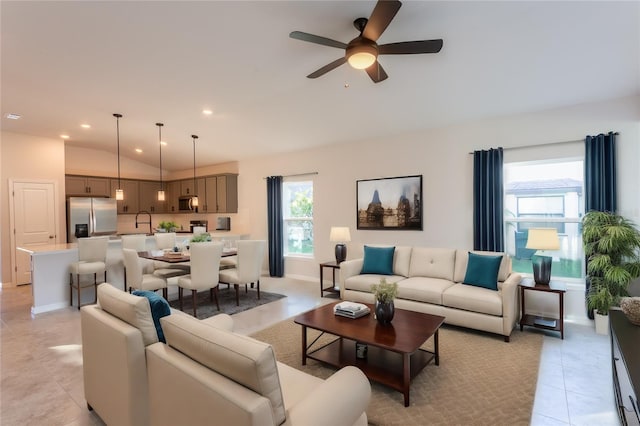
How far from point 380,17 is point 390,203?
11.6ft

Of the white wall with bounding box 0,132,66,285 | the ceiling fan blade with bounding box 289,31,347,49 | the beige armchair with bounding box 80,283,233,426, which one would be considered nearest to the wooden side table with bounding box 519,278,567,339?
the ceiling fan blade with bounding box 289,31,347,49

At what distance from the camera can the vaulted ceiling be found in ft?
8.69

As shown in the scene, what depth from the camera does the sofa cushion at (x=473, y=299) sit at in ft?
11.1

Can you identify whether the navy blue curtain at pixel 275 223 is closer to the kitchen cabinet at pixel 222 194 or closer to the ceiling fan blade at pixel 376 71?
the kitchen cabinet at pixel 222 194

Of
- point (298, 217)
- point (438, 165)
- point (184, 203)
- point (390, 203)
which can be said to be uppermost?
point (438, 165)

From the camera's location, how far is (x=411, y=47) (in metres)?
2.34

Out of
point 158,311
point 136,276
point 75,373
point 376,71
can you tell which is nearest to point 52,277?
point 136,276

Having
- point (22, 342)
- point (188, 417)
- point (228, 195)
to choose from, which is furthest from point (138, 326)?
point (228, 195)

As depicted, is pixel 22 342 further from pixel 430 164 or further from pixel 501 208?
pixel 501 208

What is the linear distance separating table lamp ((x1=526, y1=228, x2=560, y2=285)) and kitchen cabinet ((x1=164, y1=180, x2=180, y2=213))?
817cm

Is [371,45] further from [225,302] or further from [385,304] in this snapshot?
[225,302]

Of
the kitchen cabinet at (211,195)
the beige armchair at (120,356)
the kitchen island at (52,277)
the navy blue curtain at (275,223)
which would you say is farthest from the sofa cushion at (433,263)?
the kitchen cabinet at (211,195)

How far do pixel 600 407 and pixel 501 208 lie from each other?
2.56m

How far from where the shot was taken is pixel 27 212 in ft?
20.4
